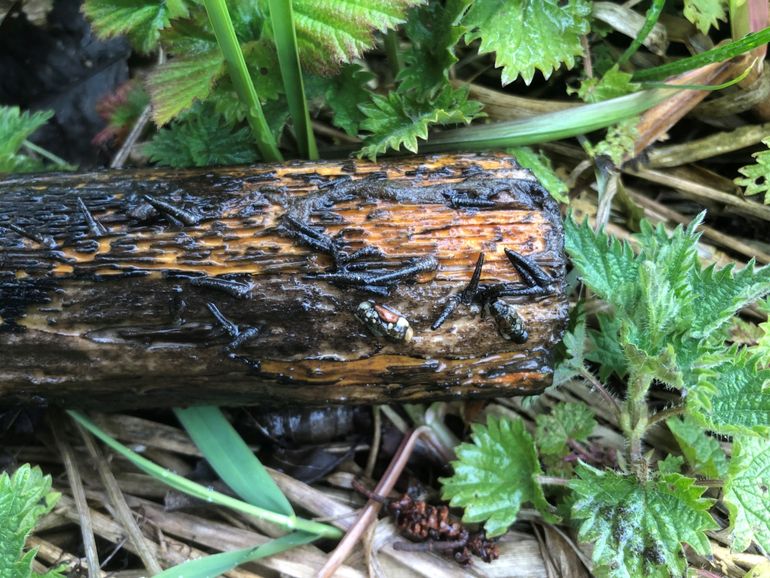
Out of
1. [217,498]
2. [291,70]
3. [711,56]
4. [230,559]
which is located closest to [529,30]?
[711,56]

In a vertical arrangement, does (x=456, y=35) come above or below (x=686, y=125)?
above

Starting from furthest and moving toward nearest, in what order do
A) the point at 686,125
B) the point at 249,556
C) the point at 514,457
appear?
the point at 686,125 < the point at 514,457 < the point at 249,556

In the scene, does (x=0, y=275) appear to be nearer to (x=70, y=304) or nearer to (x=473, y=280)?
(x=70, y=304)

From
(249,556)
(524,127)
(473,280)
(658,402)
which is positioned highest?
(524,127)

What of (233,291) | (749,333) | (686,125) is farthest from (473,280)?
(686,125)

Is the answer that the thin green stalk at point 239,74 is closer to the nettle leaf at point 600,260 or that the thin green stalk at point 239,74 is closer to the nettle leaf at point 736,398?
the nettle leaf at point 600,260

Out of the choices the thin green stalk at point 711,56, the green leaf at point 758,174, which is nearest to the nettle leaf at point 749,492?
the green leaf at point 758,174

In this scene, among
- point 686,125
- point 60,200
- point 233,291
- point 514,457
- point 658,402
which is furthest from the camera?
point 686,125
